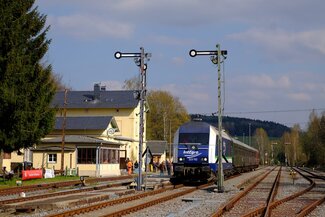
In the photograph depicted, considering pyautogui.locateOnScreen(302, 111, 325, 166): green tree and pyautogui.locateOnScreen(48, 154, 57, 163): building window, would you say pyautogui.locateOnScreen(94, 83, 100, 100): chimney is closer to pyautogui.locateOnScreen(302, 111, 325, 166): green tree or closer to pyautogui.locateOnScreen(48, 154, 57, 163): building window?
pyautogui.locateOnScreen(48, 154, 57, 163): building window

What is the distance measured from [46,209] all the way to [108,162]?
33010mm

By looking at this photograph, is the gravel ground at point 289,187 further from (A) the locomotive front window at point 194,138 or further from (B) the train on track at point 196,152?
(A) the locomotive front window at point 194,138

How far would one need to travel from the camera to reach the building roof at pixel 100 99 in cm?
6975

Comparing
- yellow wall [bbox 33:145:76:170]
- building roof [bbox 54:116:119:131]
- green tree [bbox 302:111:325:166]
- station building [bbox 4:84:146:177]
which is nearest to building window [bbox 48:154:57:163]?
station building [bbox 4:84:146:177]

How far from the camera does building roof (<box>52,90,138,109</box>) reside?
2746 inches

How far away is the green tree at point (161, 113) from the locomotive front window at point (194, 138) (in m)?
61.7

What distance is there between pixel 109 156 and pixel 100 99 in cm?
2268

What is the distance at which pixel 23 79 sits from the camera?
29547 mm

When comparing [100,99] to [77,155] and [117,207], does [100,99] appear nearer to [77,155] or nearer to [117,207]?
[77,155]

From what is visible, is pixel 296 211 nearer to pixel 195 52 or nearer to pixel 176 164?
pixel 195 52

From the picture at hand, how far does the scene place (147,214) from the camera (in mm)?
15508

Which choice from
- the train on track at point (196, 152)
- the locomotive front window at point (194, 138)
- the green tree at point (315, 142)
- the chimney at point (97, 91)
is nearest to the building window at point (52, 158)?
the train on track at point (196, 152)

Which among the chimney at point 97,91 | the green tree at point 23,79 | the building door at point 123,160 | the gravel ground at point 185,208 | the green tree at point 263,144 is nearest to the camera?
the gravel ground at point 185,208

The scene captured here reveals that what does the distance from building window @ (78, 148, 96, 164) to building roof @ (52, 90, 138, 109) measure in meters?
22.5
